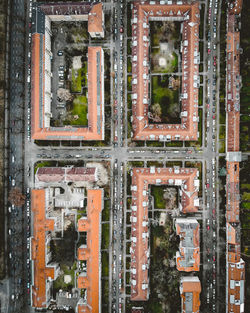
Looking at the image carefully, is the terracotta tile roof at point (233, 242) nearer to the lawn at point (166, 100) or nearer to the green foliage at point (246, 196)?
the green foliage at point (246, 196)

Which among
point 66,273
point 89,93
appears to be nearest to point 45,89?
point 89,93

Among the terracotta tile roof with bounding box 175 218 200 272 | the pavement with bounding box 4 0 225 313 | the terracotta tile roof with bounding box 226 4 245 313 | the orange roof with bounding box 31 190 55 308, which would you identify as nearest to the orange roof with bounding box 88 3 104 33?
the pavement with bounding box 4 0 225 313

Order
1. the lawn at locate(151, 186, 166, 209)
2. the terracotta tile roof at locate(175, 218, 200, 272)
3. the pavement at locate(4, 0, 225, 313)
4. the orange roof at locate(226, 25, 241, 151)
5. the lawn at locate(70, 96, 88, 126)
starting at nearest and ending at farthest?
the terracotta tile roof at locate(175, 218, 200, 272), the orange roof at locate(226, 25, 241, 151), the pavement at locate(4, 0, 225, 313), the lawn at locate(151, 186, 166, 209), the lawn at locate(70, 96, 88, 126)

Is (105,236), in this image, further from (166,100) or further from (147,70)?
(147,70)

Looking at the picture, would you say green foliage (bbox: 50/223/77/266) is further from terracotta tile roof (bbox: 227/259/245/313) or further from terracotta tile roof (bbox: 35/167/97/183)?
terracotta tile roof (bbox: 227/259/245/313)

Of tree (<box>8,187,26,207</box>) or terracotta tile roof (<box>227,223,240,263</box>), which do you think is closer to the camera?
terracotta tile roof (<box>227,223,240,263</box>)
